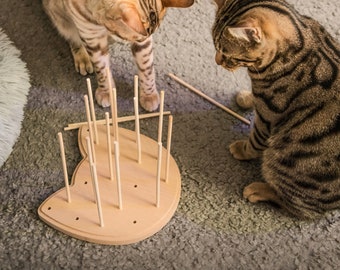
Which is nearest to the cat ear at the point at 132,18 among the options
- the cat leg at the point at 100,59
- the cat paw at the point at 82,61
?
the cat leg at the point at 100,59

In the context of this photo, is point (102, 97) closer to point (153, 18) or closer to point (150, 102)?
point (150, 102)

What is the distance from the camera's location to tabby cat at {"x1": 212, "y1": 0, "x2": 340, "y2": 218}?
3.32 feet

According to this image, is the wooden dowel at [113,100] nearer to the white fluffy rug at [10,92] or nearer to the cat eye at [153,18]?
the cat eye at [153,18]

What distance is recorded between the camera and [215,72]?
1.50m

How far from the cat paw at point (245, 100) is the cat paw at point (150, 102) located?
0.25 m

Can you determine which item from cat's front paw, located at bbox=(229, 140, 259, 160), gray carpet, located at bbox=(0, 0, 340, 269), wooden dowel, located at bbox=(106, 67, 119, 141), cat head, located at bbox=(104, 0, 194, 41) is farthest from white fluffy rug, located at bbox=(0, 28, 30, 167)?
cat's front paw, located at bbox=(229, 140, 259, 160)

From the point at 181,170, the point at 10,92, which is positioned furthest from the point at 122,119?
the point at 10,92

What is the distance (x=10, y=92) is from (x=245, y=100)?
2.27 feet

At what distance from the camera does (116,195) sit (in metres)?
1.22

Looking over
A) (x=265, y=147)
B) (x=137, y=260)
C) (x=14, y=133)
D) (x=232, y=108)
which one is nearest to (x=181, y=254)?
(x=137, y=260)

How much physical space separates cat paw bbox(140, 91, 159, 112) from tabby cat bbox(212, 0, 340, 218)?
1.12 ft

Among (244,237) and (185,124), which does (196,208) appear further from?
(185,124)

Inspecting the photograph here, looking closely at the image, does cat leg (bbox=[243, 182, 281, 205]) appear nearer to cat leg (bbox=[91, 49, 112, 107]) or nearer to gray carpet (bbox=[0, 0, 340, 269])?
gray carpet (bbox=[0, 0, 340, 269])

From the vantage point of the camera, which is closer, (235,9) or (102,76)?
(235,9)
